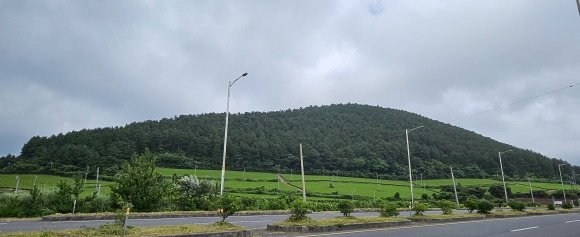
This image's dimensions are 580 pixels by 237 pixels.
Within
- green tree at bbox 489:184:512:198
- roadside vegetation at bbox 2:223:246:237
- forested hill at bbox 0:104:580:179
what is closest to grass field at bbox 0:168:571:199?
green tree at bbox 489:184:512:198

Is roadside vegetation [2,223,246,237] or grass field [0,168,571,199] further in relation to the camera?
grass field [0,168,571,199]

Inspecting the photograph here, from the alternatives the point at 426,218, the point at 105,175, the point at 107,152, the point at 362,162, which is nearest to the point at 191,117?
the point at 107,152

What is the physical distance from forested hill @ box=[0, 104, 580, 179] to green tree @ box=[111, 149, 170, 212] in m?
59.1

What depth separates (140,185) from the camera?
64.3ft

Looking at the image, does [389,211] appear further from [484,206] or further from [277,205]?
[277,205]

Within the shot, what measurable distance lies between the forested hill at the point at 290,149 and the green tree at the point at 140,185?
59.1 metres

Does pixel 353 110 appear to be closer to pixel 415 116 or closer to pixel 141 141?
pixel 415 116

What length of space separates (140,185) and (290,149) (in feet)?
262

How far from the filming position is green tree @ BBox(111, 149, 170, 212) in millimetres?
19109

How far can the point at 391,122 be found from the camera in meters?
117

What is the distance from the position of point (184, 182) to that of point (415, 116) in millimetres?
113017

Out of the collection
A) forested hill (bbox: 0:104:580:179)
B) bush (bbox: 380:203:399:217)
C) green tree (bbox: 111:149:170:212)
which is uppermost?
forested hill (bbox: 0:104:580:179)

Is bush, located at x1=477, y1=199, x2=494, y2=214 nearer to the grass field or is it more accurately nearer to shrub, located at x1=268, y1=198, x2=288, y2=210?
shrub, located at x1=268, y1=198, x2=288, y2=210

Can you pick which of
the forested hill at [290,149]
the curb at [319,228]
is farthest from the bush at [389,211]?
the forested hill at [290,149]
